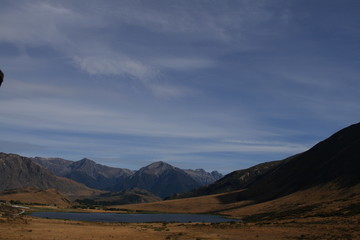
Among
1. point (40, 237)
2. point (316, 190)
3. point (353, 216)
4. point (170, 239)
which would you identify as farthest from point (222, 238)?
point (316, 190)

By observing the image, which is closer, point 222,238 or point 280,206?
point 222,238

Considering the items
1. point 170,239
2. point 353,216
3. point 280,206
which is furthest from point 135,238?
point 280,206

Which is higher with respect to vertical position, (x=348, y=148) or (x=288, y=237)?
(x=348, y=148)

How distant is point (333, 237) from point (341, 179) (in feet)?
419

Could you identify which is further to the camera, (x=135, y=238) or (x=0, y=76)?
(x=135, y=238)

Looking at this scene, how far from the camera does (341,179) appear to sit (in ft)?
547

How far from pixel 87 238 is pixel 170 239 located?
42.2 ft

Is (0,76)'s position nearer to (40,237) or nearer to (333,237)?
(40,237)

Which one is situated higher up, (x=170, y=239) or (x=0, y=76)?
(x=0, y=76)

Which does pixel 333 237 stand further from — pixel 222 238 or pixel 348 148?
pixel 348 148

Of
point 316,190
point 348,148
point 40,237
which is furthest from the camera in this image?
point 348,148

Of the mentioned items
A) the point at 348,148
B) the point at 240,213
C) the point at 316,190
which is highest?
the point at 348,148

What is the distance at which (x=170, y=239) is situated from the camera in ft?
182

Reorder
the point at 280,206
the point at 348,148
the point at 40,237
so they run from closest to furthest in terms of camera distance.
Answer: the point at 40,237, the point at 280,206, the point at 348,148
